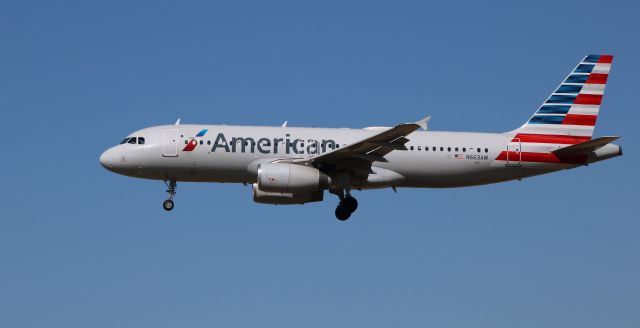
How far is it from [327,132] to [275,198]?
3.78m

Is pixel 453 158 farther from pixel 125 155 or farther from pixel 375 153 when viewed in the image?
pixel 125 155

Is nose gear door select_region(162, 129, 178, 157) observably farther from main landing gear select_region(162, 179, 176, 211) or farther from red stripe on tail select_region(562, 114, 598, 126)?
red stripe on tail select_region(562, 114, 598, 126)

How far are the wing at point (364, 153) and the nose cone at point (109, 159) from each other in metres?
8.23

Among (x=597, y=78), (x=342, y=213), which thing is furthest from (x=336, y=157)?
(x=597, y=78)

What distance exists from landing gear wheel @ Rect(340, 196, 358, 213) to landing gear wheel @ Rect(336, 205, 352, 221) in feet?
0.43

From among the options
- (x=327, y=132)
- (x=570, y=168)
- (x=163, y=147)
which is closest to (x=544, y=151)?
(x=570, y=168)

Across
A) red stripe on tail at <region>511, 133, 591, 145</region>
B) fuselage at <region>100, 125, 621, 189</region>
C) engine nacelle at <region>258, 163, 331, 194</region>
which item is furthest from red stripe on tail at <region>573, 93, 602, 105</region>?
engine nacelle at <region>258, 163, 331, 194</region>

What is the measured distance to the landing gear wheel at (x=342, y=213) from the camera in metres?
48.3

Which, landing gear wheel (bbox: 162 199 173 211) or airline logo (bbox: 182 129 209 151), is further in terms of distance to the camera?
landing gear wheel (bbox: 162 199 173 211)

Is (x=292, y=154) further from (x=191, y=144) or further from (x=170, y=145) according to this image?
(x=170, y=145)

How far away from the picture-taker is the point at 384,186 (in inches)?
1908

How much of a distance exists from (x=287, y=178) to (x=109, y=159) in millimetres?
8501

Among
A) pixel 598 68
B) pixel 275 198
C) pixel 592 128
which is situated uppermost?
pixel 598 68

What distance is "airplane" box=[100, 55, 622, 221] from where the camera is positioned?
46.7m
